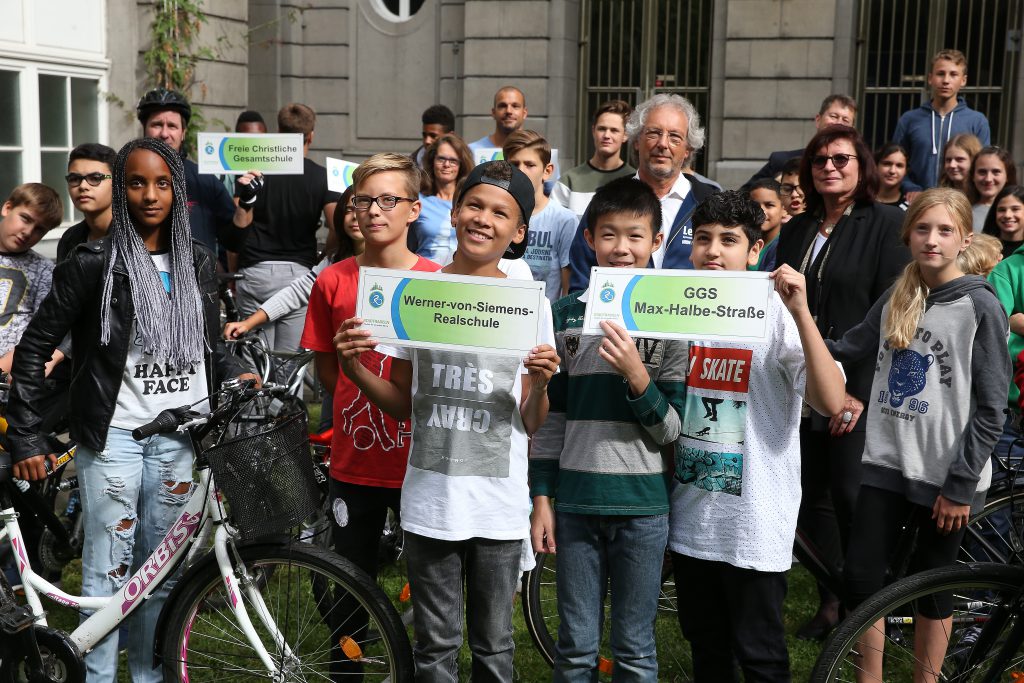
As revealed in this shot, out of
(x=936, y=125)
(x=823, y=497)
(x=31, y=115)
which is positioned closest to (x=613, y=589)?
(x=823, y=497)

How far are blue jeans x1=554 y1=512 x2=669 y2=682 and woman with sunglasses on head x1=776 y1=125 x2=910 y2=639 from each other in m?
1.34

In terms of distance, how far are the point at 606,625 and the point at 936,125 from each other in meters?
5.83

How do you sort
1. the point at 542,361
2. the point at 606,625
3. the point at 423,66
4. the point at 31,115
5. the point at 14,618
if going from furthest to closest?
the point at 423,66 < the point at 31,115 < the point at 606,625 < the point at 14,618 < the point at 542,361

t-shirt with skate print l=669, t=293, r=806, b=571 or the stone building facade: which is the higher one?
the stone building facade

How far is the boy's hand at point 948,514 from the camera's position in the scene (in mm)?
3643

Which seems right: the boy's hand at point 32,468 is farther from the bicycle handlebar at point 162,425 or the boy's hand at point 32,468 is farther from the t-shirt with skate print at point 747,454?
the t-shirt with skate print at point 747,454

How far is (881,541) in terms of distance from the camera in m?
3.86

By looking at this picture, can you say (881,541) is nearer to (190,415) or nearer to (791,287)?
(791,287)

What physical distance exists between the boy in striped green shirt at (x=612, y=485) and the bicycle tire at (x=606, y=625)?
0.79 m

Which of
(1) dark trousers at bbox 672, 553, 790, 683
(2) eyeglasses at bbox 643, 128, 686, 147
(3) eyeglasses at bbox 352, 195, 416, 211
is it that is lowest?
(1) dark trousers at bbox 672, 553, 790, 683

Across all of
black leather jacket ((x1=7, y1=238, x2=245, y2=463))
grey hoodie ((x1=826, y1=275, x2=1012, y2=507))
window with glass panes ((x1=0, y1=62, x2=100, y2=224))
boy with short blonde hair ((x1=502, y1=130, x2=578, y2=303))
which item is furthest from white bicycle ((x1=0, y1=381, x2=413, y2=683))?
window with glass panes ((x1=0, y1=62, x2=100, y2=224))

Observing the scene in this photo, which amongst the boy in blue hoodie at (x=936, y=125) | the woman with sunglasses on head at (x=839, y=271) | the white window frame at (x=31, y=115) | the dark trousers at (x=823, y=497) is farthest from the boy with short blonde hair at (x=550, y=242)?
the white window frame at (x=31, y=115)

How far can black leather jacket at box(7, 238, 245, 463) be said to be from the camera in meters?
3.71

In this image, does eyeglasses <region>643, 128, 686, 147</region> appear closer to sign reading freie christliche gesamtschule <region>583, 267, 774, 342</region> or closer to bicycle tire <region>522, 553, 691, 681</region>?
bicycle tire <region>522, 553, 691, 681</region>
